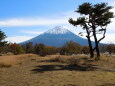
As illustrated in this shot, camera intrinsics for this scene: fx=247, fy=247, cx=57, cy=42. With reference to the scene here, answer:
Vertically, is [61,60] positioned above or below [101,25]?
below

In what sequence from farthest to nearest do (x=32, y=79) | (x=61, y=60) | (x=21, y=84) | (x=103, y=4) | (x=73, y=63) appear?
(x=103, y=4), (x=61, y=60), (x=73, y=63), (x=32, y=79), (x=21, y=84)

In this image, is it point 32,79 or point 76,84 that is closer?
point 76,84

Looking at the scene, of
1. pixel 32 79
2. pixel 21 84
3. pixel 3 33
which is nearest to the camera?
pixel 21 84

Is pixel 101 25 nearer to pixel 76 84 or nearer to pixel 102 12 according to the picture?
pixel 102 12

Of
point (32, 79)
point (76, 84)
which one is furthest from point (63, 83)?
point (32, 79)

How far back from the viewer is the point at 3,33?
75.3 metres

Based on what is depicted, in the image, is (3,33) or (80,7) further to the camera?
(3,33)

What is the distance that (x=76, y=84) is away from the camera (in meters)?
14.7

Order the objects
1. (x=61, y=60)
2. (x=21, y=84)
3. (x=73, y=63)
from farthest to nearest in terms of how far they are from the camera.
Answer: (x=61, y=60) < (x=73, y=63) < (x=21, y=84)

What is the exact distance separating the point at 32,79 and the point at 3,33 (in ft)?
201

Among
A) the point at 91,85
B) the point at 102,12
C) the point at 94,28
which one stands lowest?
the point at 91,85

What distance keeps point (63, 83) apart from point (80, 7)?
76.1 ft

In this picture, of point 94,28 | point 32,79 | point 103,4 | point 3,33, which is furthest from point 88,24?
point 3,33

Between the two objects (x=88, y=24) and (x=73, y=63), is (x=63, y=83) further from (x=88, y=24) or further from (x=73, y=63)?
(x=88, y=24)
